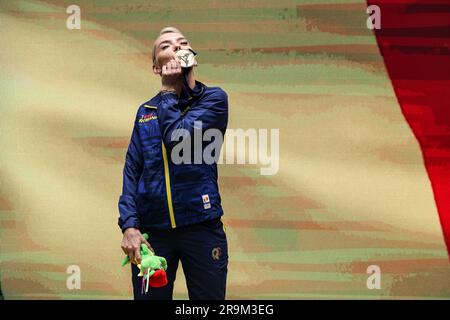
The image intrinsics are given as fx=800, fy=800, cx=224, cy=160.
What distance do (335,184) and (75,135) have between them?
1.13m

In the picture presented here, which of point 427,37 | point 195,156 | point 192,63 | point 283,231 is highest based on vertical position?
point 427,37

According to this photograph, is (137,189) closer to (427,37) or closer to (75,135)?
(75,135)

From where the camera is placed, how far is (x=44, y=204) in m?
3.45

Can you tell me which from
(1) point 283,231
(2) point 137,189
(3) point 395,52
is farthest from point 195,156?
(3) point 395,52

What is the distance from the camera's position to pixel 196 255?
2602mm

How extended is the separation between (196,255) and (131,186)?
1.04 feet

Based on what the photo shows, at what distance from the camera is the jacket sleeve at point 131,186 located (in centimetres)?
261

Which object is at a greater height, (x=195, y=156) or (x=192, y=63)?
(x=192, y=63)

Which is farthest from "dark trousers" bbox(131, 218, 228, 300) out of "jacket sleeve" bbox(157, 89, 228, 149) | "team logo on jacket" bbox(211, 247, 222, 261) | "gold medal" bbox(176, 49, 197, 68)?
"gold medal" bbox(176, 49, 197, 68)

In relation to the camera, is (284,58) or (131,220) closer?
(131,220)

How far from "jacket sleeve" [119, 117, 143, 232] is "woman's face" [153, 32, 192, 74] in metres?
0.25

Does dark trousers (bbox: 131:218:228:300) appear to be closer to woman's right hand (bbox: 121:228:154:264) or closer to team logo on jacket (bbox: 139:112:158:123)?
woman's right hand (bbox: 121:228:154:264)

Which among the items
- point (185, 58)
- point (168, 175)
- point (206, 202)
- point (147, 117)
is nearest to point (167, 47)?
point (185, 58)

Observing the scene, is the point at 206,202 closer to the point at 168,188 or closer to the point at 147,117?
the point at 168,188
